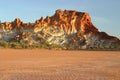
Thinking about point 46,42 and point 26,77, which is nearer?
point 26,77

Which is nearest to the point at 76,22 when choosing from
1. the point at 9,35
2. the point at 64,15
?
the point at 64,15

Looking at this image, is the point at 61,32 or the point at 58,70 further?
the point at 61,32

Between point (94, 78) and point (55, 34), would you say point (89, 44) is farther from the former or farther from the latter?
point (94, 78)

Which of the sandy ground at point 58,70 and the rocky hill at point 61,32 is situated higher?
the rocky hill at point 61,32

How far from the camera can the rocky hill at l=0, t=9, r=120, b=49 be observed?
54719 mm

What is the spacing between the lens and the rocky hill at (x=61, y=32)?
54.7m

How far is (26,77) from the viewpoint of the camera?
12.6 m

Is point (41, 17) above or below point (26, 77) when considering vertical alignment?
above

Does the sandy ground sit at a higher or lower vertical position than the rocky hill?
lower

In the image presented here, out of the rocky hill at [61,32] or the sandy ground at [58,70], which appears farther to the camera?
the rocky hill at [61,32]

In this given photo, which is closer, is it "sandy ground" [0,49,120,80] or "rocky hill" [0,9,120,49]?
"sandy ground" [0,49,120,80]

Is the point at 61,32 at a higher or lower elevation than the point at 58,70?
higher

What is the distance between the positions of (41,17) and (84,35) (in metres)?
7.71

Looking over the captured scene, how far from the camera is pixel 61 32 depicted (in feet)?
185
